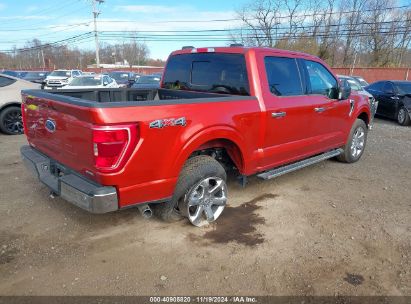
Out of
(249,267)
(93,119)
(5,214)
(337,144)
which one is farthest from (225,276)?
(337,144)

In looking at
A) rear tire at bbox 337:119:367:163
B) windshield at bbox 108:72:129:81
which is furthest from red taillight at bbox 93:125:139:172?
windshield at bbox 108:72:129:81

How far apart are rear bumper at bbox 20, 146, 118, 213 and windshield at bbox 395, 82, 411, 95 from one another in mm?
11965

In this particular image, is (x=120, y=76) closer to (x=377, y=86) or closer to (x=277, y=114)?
(x=377, y=86)

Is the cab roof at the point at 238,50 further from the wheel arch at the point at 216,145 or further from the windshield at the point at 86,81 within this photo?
the windshield at the point at 86,81

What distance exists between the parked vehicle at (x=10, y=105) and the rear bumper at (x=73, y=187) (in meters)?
A: 5.33

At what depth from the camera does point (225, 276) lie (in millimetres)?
2982

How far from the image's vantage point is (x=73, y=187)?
9.73 feet

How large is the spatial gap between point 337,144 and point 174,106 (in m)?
3.70

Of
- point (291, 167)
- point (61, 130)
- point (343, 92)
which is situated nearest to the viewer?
point (61, 130)

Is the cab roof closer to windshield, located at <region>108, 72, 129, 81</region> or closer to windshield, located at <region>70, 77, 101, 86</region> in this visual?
windshield, located at <region>70, 77, 101, 86</region>

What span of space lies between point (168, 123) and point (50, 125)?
4.05 ft

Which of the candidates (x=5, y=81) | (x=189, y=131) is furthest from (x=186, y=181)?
(x=5, y=81)

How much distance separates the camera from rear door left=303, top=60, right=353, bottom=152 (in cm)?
486

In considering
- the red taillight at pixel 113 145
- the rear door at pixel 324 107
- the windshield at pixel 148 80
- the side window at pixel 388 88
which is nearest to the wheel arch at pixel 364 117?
the rear door at pixel 324 107
